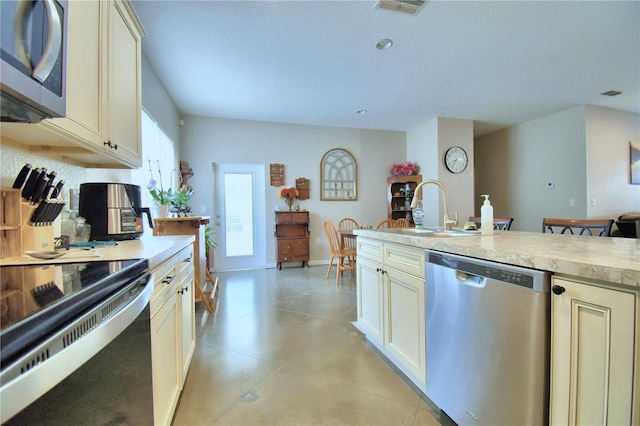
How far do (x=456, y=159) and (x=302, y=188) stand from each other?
114 inches

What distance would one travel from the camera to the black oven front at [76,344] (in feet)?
1.41

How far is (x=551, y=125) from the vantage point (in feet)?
15.8

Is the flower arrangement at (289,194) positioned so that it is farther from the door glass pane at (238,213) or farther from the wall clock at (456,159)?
the wall clock at (456,159)

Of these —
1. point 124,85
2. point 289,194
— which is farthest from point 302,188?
point 124,85

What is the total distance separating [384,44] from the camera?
270cm

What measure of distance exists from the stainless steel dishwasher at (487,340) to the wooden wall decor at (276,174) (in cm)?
398

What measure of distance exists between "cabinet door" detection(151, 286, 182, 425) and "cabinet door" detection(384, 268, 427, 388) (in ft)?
4.15

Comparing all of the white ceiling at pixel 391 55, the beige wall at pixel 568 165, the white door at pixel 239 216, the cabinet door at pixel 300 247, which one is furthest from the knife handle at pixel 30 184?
the beige wall at pixel 568 165

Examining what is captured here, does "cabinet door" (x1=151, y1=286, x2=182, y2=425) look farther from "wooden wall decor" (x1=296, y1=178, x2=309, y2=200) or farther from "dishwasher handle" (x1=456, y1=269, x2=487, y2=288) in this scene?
"wooden wall decor" (x1=296, y1=178, x2=309, y2=200)

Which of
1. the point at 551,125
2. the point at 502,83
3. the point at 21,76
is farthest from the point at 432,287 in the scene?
the point at 551,125

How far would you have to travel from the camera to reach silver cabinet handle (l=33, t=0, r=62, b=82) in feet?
2.68

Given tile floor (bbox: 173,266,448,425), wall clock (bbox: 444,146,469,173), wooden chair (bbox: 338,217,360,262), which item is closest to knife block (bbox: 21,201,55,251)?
tile floor (bbox: 173,266,448,425)

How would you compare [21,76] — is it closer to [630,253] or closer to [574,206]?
[630,253]

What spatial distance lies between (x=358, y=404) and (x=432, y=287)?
2.56 ft
